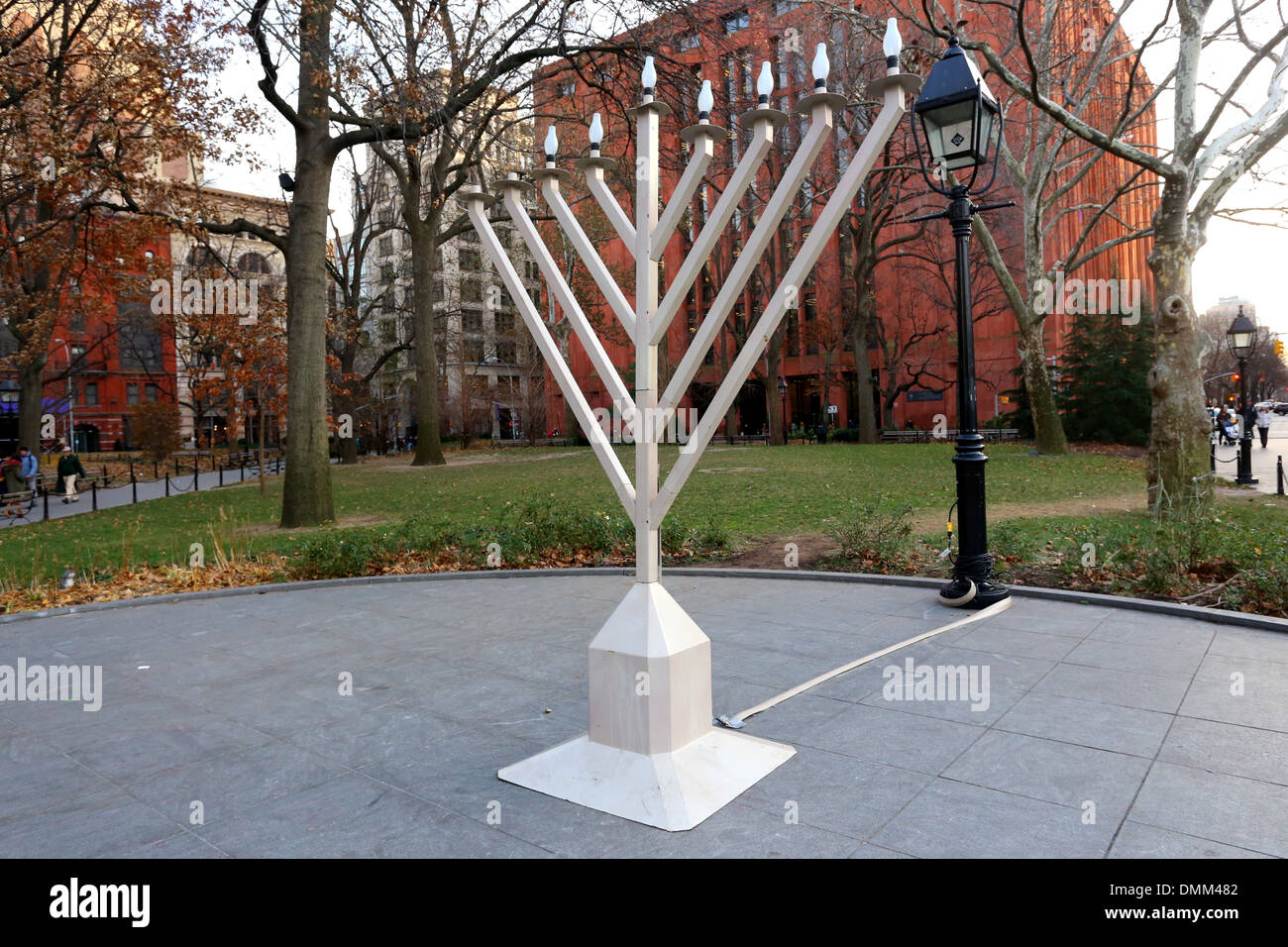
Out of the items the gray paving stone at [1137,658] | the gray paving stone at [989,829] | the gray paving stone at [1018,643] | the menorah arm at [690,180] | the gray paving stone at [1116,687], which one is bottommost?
the gray paving stone at [1018,643]

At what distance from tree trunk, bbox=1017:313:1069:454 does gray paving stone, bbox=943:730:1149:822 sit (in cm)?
2483

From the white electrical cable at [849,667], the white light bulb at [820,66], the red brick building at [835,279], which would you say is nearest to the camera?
the white light bulb at [820,66]

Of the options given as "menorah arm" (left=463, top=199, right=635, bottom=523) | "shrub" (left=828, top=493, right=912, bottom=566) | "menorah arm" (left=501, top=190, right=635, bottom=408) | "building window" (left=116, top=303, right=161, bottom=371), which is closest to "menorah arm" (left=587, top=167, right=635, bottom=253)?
"menorah arm" (left=501, top=190, right=635, bottom=408)

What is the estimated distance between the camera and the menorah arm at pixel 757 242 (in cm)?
349

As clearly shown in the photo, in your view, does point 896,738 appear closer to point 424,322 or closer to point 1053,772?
point 1053,772

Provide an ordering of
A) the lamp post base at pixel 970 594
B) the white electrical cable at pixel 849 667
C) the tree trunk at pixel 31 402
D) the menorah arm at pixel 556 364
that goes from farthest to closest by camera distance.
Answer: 1. the tree trunk at pixel 31 402
2. the lamp post base at pixel 970 594
3. the white electrical cable at pixel 849 667
4. the menorah arm at pixel 556 364

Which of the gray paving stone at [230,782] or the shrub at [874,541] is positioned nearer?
the gray paving stone at [230,782]

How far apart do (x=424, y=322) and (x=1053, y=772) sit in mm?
28682

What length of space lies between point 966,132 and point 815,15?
953 inches

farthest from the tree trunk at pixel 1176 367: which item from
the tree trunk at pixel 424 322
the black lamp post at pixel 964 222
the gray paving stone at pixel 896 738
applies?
the tree trunk at pixel 424 322

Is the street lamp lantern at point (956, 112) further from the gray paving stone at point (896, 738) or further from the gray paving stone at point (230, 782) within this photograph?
the gray paving stone at point (230, 782)

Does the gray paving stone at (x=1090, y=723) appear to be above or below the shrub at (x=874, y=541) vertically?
below
